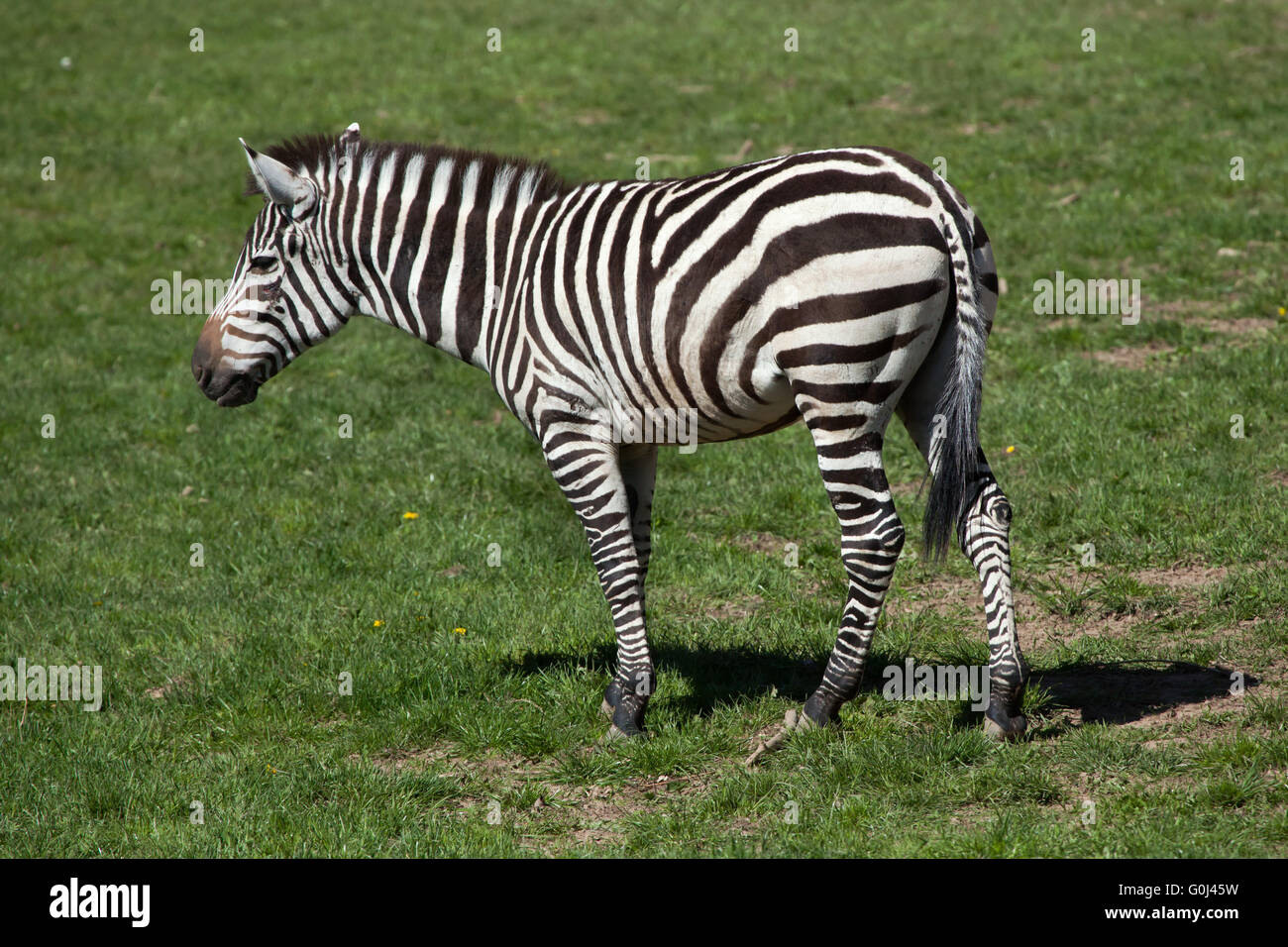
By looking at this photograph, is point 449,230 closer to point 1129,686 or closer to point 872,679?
point 872,679

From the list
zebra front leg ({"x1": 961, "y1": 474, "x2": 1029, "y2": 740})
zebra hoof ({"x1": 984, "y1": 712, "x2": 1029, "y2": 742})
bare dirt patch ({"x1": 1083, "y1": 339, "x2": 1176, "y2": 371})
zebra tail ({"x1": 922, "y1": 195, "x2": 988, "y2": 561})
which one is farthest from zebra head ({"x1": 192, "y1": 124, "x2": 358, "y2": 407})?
bare dirt patch ({"x1": 1083, "y1": 339, "x2": 1176, "y2": 371})

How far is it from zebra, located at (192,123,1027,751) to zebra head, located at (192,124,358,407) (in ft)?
0.04

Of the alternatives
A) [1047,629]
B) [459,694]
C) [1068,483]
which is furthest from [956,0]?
[459,694]

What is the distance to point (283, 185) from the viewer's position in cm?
605

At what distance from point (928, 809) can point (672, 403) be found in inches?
86.4

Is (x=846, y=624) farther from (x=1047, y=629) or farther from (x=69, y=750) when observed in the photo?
(x=69, y=750)

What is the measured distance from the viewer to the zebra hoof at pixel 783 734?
5664 mm

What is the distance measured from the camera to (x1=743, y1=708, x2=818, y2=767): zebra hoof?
223 inches

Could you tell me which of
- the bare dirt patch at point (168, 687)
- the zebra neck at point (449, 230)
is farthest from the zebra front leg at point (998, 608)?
the bare dirt patch at point (168, 687)

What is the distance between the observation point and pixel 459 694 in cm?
648

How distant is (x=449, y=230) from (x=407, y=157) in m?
0.47

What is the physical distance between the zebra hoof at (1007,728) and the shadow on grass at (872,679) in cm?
20
